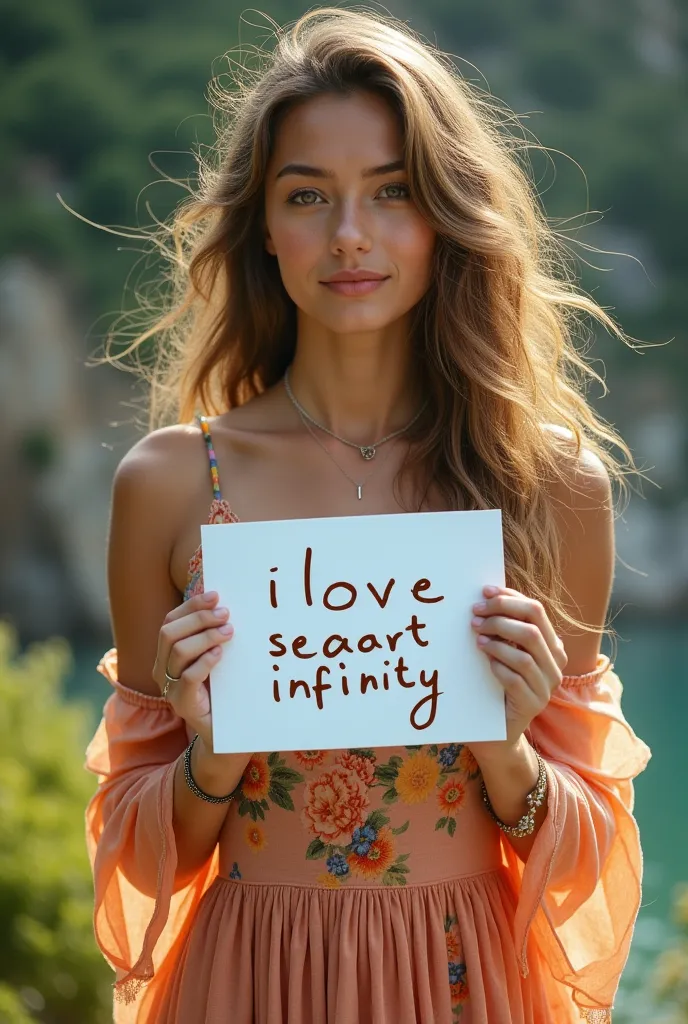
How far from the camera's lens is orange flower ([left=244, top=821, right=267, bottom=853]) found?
166 cm

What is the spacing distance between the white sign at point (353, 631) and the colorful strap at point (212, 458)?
11.3 inches

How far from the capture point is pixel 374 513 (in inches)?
68.9

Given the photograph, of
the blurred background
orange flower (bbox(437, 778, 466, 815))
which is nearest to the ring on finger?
orange flower (bbox(437, 778, 466, 815))

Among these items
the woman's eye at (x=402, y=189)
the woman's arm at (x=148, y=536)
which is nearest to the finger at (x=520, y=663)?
the woman's arm at (x=148, y=536)

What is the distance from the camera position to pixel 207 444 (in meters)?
1.79

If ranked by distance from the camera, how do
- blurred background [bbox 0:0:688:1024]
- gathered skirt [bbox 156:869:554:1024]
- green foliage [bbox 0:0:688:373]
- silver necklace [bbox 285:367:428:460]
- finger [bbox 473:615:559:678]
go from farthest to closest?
green foliage [bbox 0:0:688:373] → blurred background [bbox 0:0:688:1024] → silver necklace [bbox 285:367:428:460] → gathered skirt [bbox 156:869:554:1024] → finger [bbox 473:615:559:678]

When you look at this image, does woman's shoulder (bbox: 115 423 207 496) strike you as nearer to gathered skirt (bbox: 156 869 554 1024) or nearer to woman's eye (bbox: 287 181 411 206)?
woman's eye (bbox: 287 181 411 206)

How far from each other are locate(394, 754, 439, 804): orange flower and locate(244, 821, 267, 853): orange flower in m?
0.19

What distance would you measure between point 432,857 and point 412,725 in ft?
0.91

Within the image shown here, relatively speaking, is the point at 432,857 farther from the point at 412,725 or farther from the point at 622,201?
the point at 622,201

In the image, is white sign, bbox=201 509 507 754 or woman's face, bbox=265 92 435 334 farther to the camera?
woman's face, bbox=265 92 435 334

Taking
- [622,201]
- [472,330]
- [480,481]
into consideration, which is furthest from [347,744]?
[622,201]

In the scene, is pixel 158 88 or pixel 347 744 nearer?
pixel 347 744

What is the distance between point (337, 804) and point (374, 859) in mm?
83
